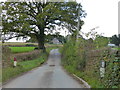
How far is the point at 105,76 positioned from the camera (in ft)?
34.1

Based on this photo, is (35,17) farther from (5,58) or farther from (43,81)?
(43,81)

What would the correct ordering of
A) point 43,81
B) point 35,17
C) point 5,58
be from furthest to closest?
point 35,17, point 5,58, point 43,81

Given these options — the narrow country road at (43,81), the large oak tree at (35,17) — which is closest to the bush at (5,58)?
the narrow country road at (43,81)

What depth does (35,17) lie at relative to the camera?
4256cm

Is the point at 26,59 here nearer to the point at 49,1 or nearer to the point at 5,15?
the point at 5,15

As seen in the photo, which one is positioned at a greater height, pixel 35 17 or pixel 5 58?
pixel 35 17

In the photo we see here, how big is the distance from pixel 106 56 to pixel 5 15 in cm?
3232

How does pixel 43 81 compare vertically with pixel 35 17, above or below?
below

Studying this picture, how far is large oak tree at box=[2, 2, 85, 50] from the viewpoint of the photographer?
1560 inches

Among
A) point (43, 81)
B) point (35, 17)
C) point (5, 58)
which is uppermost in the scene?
point (35, 17)

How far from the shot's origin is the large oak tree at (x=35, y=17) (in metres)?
39.6

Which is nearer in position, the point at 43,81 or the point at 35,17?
the point at 43,81

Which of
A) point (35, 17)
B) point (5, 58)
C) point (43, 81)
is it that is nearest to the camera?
point (43, 81)

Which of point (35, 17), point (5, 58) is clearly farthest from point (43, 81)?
point (35, 17)
